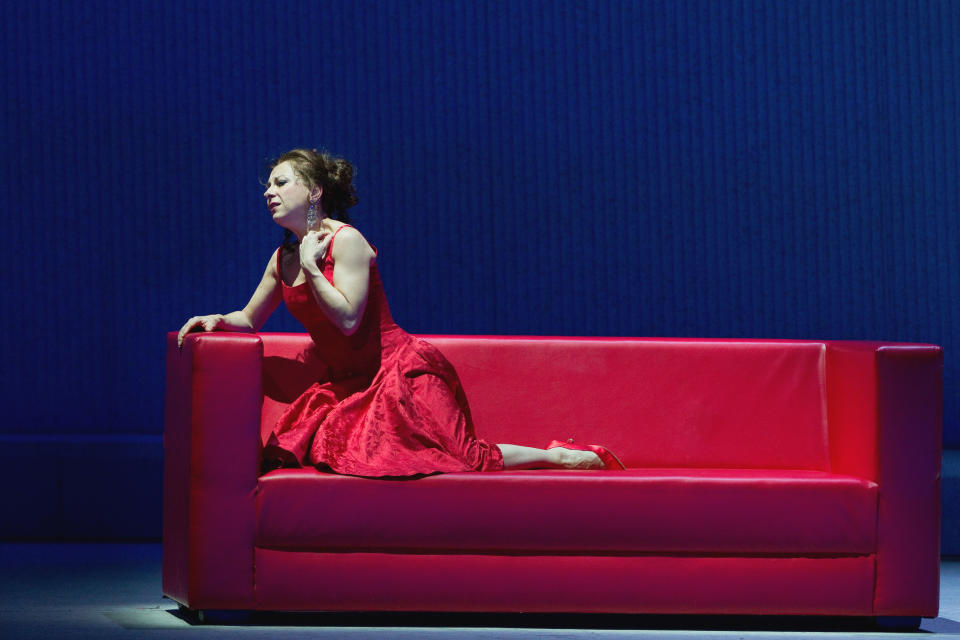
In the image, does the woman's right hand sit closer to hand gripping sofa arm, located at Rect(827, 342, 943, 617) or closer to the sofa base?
the sofa base

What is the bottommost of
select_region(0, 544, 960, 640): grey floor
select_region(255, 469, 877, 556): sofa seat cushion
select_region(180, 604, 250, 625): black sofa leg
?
select_region(0, 544, 960, 640): grey floor

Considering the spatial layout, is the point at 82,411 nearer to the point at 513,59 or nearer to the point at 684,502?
the point at 513,59

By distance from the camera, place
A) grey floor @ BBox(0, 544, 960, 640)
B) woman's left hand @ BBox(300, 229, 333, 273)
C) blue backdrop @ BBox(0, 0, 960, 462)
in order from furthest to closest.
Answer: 1. blue backdrop @ BBox(0, 0, 960, 462)
2. woman's left hand @ BBox(300, 229, 333, 273)
3. grey floor @ BBox(0, 544, 960, 640)

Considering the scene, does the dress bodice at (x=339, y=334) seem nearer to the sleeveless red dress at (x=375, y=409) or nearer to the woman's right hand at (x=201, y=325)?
the sleeveless red dress at (x=375, y=409)

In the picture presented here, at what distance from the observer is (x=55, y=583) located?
316 cm

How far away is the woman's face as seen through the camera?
9.80 ft

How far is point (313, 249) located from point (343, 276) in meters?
0.09

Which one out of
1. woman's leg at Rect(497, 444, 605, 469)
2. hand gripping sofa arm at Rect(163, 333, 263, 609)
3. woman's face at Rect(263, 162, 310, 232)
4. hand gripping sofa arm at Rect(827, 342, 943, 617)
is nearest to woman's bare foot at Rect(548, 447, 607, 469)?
woman's leg at Rect(497, 444, 605, 469)

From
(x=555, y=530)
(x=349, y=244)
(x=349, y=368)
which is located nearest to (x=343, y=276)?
(x=349, y=244)

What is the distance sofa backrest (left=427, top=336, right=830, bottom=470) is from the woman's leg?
19 cm

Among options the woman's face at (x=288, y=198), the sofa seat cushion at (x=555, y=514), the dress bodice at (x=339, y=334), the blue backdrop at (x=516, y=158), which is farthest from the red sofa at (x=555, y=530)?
the blue backdrop at (x=516, y=158)

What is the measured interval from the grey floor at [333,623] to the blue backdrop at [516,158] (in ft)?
5.26

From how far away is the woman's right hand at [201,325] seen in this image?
109 inches

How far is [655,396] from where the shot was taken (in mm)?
3090
